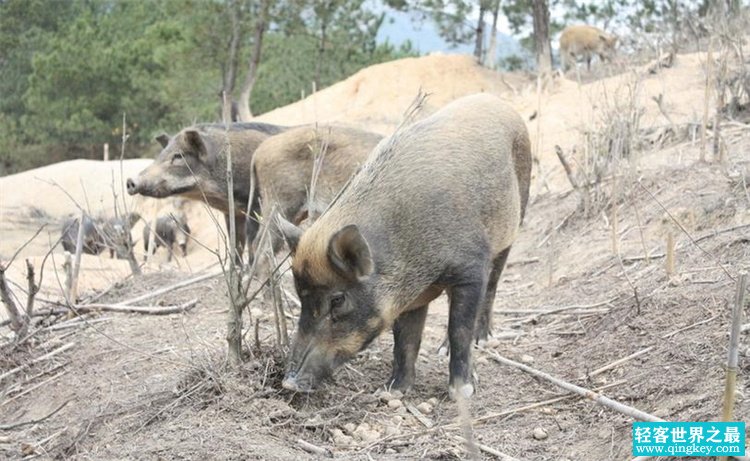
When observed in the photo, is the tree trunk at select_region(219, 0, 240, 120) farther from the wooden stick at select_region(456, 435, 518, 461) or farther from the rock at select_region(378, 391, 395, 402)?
the wooden stick at select_region(456, 435, 518, 461)

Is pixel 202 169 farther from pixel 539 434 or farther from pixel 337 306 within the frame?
pixel 539 434

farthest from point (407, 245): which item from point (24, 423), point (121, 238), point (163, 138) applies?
point (121, 238)

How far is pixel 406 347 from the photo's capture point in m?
5.59

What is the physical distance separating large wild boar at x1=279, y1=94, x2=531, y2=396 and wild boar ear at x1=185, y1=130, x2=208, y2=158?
3337 millimetres

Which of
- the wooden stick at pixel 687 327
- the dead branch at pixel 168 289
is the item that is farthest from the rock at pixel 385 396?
the dead branch at pixel 168 289

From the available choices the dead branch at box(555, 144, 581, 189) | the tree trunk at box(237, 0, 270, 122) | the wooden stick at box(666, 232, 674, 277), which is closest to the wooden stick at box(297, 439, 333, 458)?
the wooden stick at box(666, 232, 674, 277)

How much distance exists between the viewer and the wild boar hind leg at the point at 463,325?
527cm

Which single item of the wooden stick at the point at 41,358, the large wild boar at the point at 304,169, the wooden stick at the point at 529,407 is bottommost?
the wooden stick at the point at 41,358

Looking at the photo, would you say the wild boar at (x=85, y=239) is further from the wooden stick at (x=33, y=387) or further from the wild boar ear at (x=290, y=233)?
the wild boar ear at (x=290, y=233)

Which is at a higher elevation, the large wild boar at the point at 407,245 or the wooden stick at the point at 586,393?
Answer: the large wild boar at the point at 407,245

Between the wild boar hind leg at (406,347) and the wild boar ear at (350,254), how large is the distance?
84cm

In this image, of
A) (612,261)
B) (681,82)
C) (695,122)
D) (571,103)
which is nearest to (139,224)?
(571,103)

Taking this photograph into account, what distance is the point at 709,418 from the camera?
409cm

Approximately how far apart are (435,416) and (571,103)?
12.9 meters
